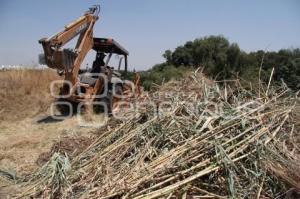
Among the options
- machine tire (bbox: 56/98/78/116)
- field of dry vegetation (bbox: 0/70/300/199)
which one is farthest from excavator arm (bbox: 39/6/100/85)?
field of dry vegetation (bbox: 0/70/300/199)

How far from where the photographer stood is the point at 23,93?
11211mm

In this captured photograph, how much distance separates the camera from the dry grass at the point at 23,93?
34.0ft

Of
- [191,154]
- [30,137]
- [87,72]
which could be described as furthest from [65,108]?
[191,154]

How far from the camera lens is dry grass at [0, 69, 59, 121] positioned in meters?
10.4

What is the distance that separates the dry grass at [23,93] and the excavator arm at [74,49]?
158 cm

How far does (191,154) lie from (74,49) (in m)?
6.47

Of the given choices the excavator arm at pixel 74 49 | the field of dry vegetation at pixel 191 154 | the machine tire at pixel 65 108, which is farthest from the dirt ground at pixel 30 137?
the excavator arm at pixel 74 49

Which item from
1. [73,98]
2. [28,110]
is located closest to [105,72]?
[73,98]

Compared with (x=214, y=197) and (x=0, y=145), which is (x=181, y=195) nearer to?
(x=214, y=197)

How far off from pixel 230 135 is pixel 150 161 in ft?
3.02

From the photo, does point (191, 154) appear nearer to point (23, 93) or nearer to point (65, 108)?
point (65, 108)

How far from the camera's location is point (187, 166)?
13.7 ft

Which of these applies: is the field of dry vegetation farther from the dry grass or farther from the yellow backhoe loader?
the dry grass

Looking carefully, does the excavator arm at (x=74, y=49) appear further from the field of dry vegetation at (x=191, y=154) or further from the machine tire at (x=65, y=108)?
the field of dry vegetation at (x=191, y=154)
